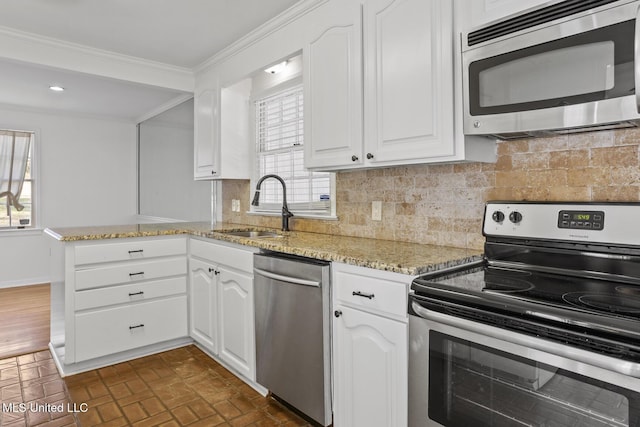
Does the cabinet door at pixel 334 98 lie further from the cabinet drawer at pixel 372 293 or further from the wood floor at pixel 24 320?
the wood floor at pixel 24 320

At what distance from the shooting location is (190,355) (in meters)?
2.89

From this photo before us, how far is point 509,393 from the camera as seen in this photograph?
3.63ft

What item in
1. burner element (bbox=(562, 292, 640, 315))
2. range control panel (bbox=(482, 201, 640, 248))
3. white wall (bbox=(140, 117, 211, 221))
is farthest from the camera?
white wall (bbox=(140, 117, 211, 221))

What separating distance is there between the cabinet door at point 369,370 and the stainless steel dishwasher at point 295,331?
76mm

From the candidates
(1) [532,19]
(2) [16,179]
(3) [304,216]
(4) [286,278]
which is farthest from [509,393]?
(2) [16,179]

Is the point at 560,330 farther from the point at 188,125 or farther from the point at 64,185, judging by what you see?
the point at 64,185

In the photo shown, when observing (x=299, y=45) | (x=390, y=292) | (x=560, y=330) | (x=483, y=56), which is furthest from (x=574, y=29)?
(x=299, y=45)

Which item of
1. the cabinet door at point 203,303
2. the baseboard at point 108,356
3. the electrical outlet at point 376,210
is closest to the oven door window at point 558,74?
the electrical outlet at point 376,210

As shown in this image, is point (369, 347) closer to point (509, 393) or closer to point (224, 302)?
point (509, 393)

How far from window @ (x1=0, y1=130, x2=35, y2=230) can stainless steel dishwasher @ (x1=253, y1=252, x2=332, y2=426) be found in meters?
4.79

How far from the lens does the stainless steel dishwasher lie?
5.93 ft

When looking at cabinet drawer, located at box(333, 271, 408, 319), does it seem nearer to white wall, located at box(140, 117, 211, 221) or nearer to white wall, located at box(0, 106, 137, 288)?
white wall, located at box(140, 117, 211, 221)

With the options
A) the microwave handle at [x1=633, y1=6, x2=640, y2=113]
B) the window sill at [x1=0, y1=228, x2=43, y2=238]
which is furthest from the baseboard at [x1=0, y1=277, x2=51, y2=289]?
the microwave handle at [x1=633, y1=6, x2=640, y2=113]

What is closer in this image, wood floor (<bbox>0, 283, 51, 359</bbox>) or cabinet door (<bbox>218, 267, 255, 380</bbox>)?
cabinet door (<bbox>218, 267, 255, 380</bbox>)
